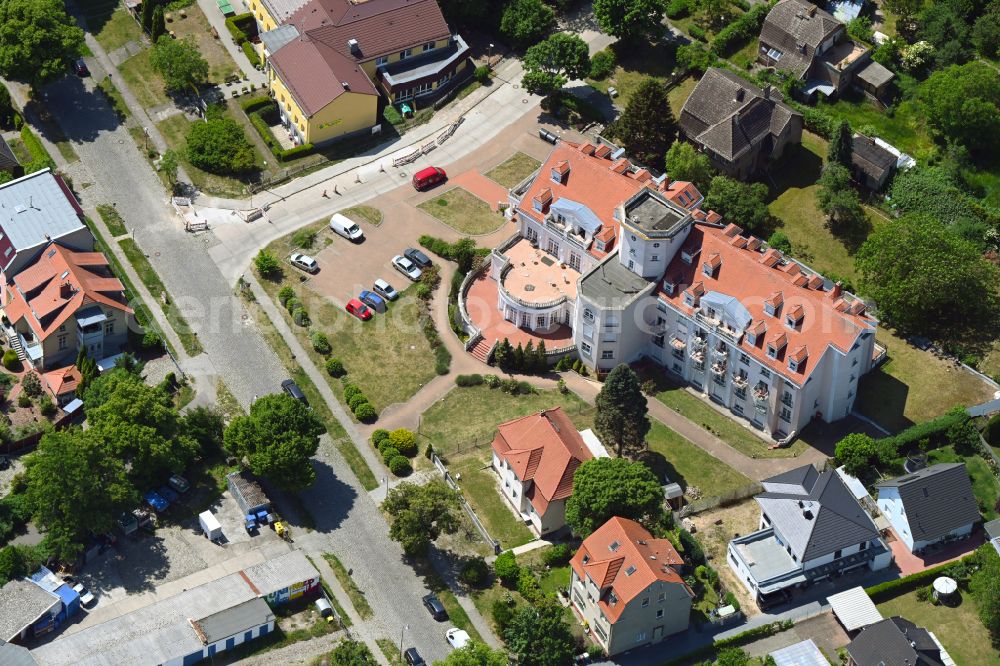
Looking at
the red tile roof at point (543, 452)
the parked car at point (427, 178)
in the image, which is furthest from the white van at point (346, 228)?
the red tile roof at point (543, 452)

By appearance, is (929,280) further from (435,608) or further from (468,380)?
(435,608)

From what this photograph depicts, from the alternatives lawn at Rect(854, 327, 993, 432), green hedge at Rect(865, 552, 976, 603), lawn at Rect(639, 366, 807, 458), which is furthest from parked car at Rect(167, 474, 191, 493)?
lawn at Rect(854, 327, 993, 432)

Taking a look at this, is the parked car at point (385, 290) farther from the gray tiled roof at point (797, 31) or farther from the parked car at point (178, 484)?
the gray tiled roof at point (797, 31)

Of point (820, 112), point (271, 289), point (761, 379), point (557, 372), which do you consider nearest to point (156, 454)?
point (271, 289)

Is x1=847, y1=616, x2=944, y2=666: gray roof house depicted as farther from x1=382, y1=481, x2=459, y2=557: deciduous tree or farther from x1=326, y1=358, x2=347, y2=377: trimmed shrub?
x1=326, y1=358, x2=347, y2=377: trimmed shrub

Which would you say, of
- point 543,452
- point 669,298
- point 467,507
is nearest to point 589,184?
point 669,298

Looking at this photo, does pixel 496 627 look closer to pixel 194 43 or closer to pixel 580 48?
pixel 580 48
